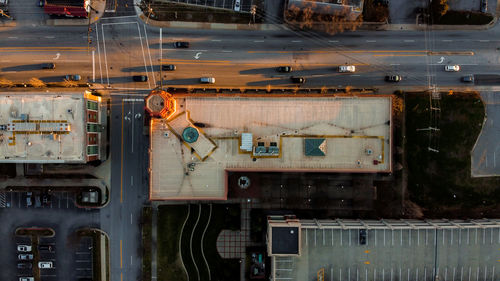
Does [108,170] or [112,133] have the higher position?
[112,133]

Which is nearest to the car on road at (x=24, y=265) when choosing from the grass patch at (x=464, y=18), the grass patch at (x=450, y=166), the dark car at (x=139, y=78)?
the dark car at (x=139, y=78)

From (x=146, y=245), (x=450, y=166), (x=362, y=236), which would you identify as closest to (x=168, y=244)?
(x=146, y=245)

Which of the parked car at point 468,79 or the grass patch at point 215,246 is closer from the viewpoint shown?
the parked car at point 468,79

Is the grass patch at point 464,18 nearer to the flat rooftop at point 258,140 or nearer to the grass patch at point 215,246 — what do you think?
the flat rooftop at point 258,140

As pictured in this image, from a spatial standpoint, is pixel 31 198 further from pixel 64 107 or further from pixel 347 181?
pixel 347 181

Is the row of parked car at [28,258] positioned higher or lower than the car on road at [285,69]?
lower

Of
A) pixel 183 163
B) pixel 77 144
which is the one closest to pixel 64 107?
pixel 77 144

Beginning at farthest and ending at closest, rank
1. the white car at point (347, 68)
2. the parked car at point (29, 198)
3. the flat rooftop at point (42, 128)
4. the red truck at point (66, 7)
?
the white car at point (347, 68) → the parked car at point (29, 198) → the red truck at point (66, 7) → the flat rooftop at point (42, 128)
